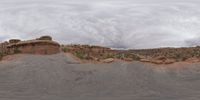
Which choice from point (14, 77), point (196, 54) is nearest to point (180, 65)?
point (196, 54)

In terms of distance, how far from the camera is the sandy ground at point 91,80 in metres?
34.3

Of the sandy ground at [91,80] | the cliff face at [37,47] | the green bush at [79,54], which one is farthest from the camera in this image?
the green bush at [79,54]

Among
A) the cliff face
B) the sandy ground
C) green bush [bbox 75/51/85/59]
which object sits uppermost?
the cliff face

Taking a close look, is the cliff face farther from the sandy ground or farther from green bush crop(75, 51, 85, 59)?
green bush crop(75, 51, 85, 59)

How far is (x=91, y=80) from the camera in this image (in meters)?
36.1

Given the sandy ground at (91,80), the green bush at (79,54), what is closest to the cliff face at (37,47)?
the sandy ground at (91,80)

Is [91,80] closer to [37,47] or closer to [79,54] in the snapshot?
[79,54]

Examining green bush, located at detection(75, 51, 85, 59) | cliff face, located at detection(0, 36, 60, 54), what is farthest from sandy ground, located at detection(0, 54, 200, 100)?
green bush, located at detection(75, 51, 85, 59)

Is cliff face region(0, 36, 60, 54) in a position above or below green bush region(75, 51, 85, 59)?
above

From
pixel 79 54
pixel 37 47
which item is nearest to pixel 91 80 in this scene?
pixel 79 54

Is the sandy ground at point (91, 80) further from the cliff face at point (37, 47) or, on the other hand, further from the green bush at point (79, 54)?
the green bush at point (79, 54)

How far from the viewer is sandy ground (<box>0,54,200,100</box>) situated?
34.3 meters

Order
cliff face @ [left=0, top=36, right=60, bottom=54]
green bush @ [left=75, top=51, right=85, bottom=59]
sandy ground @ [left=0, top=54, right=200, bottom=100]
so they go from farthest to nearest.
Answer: green bush @ [left=75, top=51, right=85, bottom=59] < cliff face @ [left=0, top=36, right=60, bottom=54] < sandy ground @ [left=0, top=54, right=200, bottom=100]

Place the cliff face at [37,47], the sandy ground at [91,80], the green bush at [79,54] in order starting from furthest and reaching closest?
the green bush at [79,54]
the cliff face at [37,47]
the sandy ground at [91,80]
